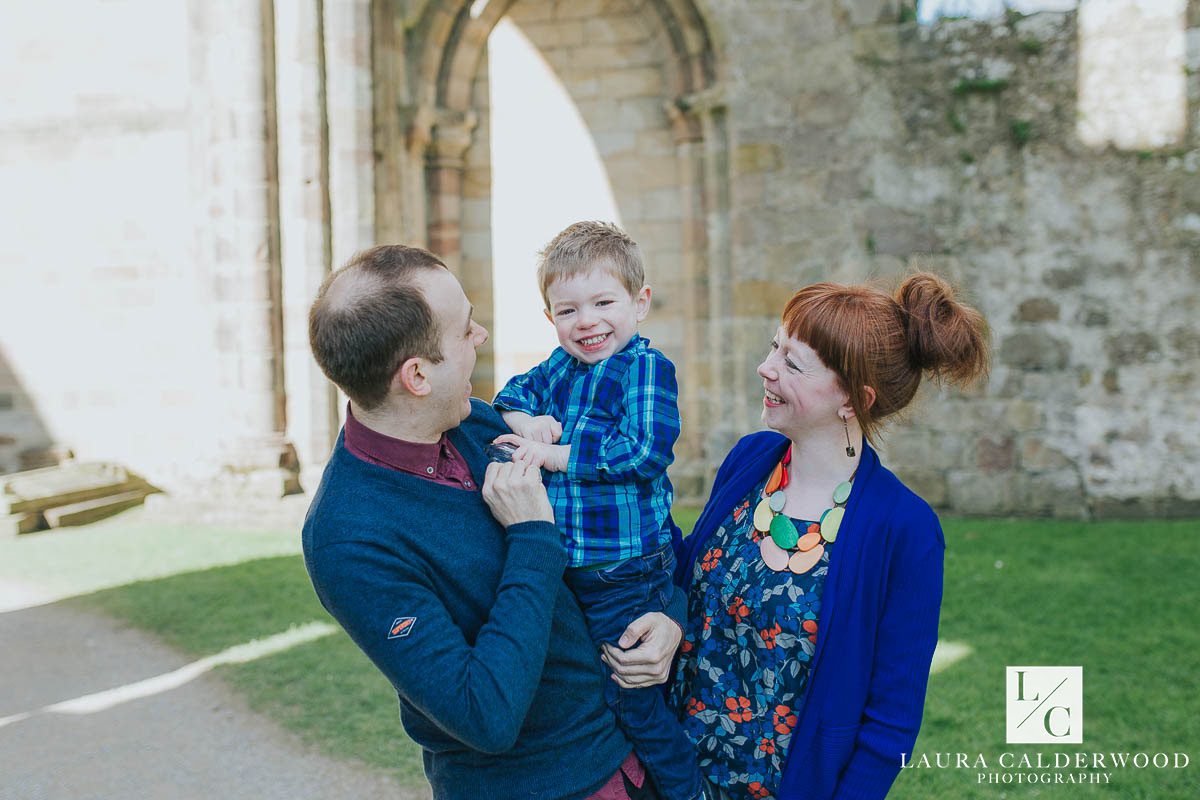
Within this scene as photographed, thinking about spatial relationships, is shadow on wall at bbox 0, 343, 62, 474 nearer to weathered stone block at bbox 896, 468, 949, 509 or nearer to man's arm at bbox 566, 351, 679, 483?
weathered stone block at bbox 896, 468, 949, 509

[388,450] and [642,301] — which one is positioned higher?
[642,301]

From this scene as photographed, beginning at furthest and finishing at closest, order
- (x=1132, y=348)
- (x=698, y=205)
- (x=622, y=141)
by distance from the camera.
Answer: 1. (x=622, y=141)
2. (x=698, y=205)
3. (x=1132, y=348)

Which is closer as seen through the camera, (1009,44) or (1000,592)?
(1000,592)

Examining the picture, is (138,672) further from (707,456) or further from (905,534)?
(707,456)

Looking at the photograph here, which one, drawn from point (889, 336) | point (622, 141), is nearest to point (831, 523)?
point (889, 336)

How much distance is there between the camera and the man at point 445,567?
5.04ft

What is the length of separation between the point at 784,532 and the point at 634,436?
0.36 meters

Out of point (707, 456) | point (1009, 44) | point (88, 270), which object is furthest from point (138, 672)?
point (1009, 44)

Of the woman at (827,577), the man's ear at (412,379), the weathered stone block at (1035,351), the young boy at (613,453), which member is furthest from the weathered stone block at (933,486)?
the man's ear at (412,379)

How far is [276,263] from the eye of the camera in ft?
27.1

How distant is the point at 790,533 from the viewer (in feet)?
6.38

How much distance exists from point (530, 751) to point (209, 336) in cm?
853

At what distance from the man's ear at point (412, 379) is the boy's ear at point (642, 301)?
53cm

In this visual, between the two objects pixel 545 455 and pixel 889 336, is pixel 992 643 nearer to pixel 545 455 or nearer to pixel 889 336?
pixel 889 336
